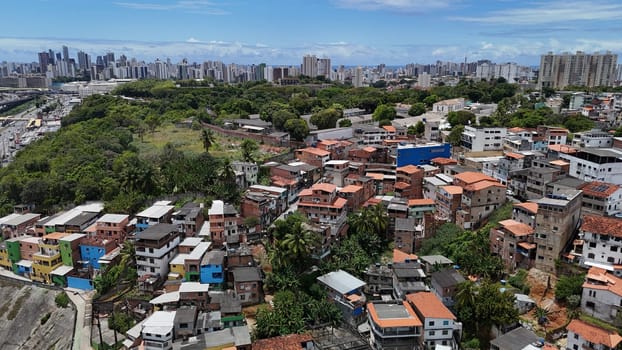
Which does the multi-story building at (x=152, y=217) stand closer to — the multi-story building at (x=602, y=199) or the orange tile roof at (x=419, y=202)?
the orange tile roof at (x=419, y=202)

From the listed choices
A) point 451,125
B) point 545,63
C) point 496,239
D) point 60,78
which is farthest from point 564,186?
point 60,78

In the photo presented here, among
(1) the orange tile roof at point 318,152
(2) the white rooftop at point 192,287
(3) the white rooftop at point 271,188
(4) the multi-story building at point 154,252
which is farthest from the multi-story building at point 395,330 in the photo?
(1) the orange tile roof at point 318,152

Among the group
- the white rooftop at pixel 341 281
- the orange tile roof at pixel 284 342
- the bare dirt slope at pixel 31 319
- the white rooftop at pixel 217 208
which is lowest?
the bare dirt slope at pixel 31 319

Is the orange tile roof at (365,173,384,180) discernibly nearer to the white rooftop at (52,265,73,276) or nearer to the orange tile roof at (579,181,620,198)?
the orange tile roof at (579,181,620,198)

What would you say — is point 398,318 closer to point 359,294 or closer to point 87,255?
point 359,294

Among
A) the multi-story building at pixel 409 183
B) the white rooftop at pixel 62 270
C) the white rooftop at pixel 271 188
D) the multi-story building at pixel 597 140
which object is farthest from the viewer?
the multi-story building at pixel 597 140

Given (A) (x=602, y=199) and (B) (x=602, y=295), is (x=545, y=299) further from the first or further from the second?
(A) (x=602, y=199)
